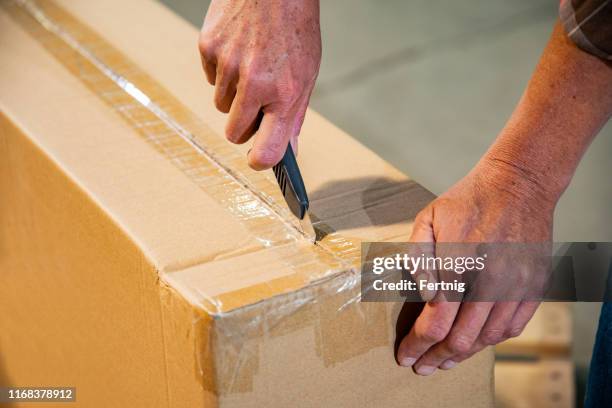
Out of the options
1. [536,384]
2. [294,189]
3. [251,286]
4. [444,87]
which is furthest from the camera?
[444,87]

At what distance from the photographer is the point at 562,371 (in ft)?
5.78

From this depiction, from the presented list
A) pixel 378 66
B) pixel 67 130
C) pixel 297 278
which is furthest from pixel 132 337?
pixel 378 66

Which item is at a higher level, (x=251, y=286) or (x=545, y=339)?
(x=251, y=286)

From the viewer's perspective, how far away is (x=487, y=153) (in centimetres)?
94

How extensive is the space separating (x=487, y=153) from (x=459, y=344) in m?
0.22

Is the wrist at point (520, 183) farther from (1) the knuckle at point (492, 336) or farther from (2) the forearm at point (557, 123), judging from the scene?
(1) the knuckle at point (492, 336)

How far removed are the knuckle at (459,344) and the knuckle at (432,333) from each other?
0.06 feet

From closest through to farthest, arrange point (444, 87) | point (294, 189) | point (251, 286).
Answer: point (251, 286) → point (294, 189) → point (444, 87)

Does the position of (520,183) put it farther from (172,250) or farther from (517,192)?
(172,250)

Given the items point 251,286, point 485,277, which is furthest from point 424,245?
point 251,286

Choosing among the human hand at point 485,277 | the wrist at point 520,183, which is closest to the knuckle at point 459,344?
the human hand at point 485,277

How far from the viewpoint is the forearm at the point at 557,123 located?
90 cm

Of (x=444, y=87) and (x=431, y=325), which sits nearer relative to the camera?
(x=431, y=325)

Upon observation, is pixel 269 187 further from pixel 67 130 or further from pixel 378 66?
pixel 378 66
